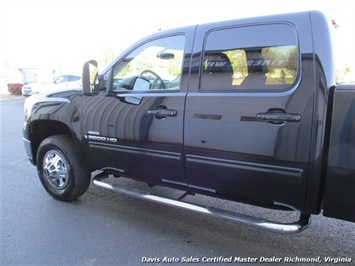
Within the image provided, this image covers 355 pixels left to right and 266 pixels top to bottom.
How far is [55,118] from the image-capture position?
337 cm

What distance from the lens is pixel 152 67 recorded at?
9.96 feet

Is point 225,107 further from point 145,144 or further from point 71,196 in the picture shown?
point 71,196

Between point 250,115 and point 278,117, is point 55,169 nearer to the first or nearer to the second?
point 250,115

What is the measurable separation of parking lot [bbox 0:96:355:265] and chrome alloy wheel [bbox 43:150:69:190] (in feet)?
0.88

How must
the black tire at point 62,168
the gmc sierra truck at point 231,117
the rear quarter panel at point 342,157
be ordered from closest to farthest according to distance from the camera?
the rear quarter panel at point 342,157 < the gmc sierra truck at point 231,117 < the black tire at point 62,168

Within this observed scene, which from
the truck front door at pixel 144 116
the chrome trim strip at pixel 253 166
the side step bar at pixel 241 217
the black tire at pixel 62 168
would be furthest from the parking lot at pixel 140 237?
the chrome trim strip at pixel 253 166

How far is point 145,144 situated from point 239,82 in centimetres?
107

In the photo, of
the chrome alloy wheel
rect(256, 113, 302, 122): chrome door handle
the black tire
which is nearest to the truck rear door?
rect(256, 113, 302, 122): chrome door handle

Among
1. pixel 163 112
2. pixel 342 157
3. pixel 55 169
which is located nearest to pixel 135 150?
pixel 163 112

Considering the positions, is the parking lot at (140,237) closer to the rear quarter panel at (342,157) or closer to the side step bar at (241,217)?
the side step bar at (241,217)

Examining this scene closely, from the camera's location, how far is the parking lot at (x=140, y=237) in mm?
2598

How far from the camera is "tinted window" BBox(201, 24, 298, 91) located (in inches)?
85.9

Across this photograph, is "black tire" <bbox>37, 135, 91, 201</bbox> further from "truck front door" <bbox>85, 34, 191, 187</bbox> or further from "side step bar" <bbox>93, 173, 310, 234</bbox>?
"side step bar" <bbox>93, 173, 310, 234</bbox>

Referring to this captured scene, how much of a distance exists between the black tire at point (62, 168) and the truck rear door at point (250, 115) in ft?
5.02
